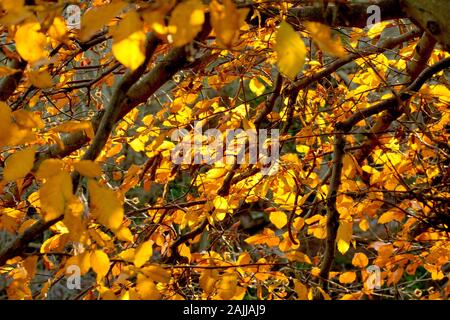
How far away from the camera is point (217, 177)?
1.88 m

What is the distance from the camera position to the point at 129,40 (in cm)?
77

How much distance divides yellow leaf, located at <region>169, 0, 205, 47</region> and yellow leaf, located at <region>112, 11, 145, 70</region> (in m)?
0.05

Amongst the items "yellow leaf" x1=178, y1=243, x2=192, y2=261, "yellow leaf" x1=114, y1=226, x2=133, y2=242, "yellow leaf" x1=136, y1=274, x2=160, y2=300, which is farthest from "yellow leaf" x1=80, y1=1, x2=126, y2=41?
"yellow leaf" x1=178, y1=243, x2=192, y2=261

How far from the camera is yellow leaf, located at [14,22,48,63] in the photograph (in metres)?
0.88

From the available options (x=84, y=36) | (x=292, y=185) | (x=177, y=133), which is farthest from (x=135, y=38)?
(x=292, y=185)

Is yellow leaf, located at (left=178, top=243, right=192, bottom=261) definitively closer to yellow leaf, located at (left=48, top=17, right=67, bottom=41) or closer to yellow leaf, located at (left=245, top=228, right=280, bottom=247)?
yellow leaf, located at (left=245, top=228, right=280, bottom=247)

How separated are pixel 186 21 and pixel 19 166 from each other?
1.10ft

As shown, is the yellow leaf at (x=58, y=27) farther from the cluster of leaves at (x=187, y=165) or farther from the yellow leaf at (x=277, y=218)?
the yellow leaf at (x=277, y=218)

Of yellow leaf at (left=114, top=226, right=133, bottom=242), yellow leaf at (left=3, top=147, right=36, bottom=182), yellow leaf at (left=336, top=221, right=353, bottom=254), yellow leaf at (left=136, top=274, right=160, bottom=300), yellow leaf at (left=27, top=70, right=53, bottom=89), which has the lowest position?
yellow leaf at (left=336, top=221, right=353, bottom=254)

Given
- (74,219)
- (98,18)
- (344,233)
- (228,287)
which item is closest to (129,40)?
(98,18)

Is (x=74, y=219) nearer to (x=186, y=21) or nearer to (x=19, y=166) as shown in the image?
(x=19, y=166)

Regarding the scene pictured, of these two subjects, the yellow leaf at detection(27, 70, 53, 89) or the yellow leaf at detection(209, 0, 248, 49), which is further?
the yellow leaf at detection(27, 70, 53, 89)

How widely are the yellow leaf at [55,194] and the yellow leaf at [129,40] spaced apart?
202 mm

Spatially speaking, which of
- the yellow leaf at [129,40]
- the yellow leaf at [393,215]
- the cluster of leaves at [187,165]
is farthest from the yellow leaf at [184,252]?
the yellow leaf at [129,40]
